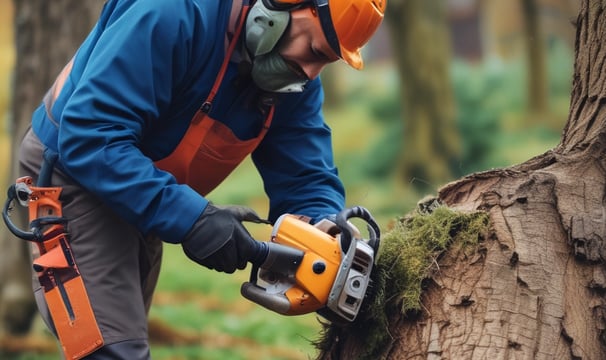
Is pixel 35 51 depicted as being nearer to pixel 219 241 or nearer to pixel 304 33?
pixel 304 33

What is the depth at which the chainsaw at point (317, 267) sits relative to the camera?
300 centimetres

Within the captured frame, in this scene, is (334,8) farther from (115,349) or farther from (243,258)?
(115,349)

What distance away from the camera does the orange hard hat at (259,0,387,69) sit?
3.13 m

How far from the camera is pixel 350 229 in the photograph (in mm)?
3078

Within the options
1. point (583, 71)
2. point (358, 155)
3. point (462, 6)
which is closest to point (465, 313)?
point (583, 71)

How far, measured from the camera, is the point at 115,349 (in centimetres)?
316

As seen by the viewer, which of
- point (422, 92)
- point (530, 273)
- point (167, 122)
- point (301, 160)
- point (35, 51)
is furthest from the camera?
point (422, 92)

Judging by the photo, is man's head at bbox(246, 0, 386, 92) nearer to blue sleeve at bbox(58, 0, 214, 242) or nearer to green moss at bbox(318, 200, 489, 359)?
blue sleeve at bbox(58, 0, 214, 242)

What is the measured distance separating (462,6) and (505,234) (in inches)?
1104

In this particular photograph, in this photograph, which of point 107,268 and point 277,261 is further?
point 107,268

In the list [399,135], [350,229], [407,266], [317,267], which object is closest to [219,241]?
[317,267]

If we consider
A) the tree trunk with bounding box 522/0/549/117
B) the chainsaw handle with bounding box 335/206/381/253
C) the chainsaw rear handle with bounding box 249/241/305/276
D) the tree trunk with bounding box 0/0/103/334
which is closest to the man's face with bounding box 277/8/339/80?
the chainsaw handle with bounding box 335/206/381/253

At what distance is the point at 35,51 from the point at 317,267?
399 cm

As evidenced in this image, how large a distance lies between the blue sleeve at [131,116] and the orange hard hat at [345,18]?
416 mm
